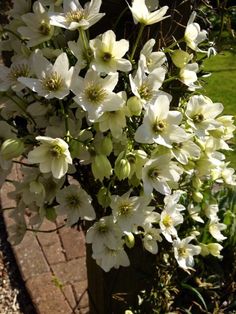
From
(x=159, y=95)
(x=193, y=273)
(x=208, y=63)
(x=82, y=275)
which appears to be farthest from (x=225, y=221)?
(x=208, y=63)

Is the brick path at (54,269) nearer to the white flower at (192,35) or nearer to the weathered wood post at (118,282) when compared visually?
the weathered wood post at (118,282)

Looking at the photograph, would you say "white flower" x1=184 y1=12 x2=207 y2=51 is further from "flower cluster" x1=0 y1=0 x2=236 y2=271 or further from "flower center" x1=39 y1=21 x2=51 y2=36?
"flower center" x1=39 y1=21 x2=51 y2=36

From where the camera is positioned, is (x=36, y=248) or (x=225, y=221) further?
(x=36, y=248)

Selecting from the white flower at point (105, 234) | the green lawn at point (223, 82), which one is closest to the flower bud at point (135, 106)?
the white flower at point (105, 234)

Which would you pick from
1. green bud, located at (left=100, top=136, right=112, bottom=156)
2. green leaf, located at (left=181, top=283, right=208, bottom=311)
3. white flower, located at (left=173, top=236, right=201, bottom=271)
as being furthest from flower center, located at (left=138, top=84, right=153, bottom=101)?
green leaf, located at (left=181, top=283, right=208, bottom=311)

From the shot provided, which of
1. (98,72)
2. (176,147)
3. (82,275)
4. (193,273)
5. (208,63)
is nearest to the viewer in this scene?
(98,72)

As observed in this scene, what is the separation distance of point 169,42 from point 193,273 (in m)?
1.18

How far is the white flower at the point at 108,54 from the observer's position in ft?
3.72

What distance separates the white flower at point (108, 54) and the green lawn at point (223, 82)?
12.0 ft

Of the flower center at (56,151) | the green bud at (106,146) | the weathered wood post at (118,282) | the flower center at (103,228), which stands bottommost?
the weathered wood post at (118,282)

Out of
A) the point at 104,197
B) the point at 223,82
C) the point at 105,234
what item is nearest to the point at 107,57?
the point at 104,197

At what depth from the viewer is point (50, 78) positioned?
1.15 m

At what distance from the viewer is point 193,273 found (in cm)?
233

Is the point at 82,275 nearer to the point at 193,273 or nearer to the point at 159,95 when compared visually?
the point at 193,273
